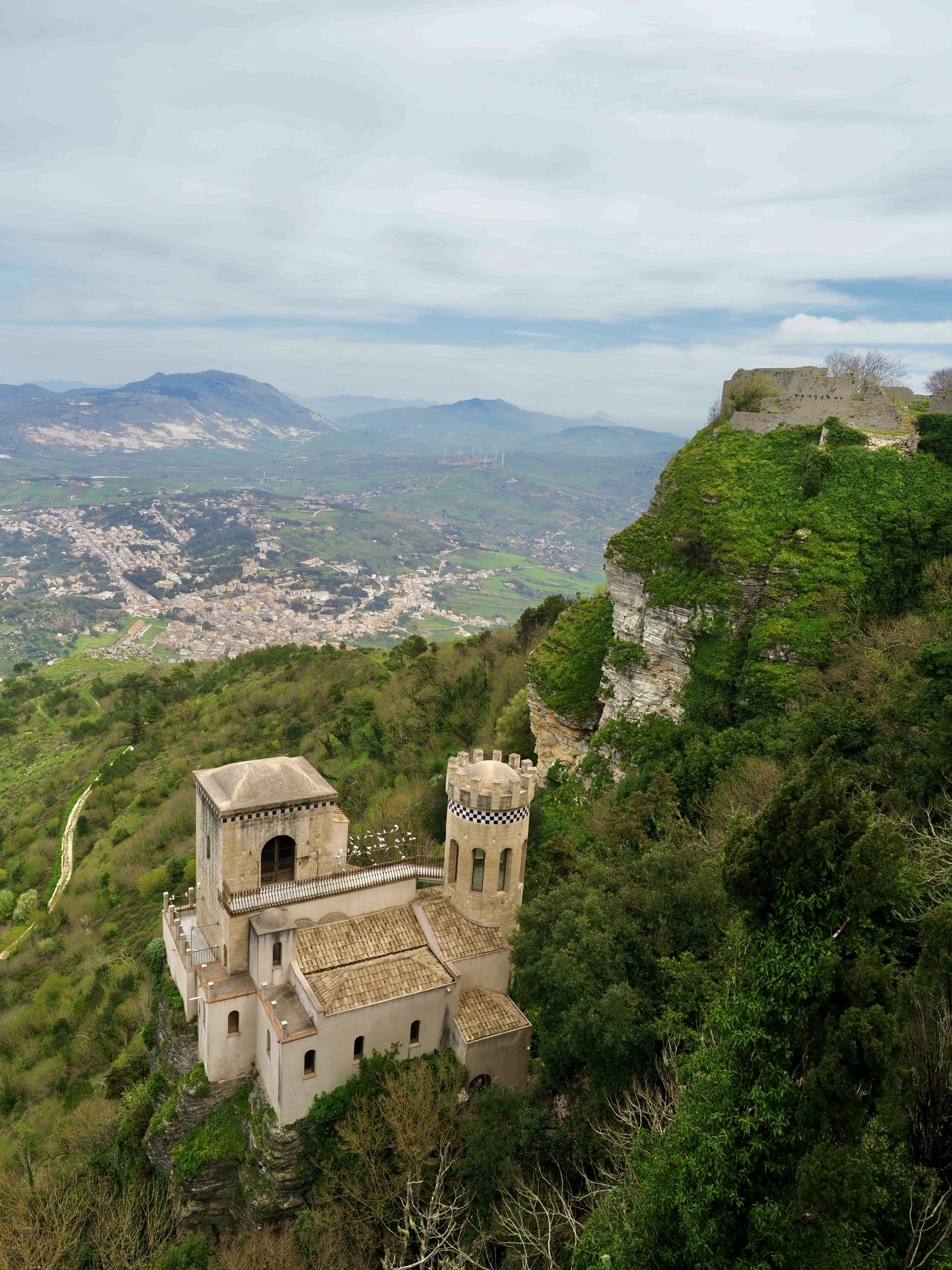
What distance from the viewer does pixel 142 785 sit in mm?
53062

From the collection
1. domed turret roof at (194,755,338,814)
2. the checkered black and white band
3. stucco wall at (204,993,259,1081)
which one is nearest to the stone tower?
the checkered black and white band

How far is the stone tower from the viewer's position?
19.2m

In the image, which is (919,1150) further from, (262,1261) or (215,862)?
(215,862)

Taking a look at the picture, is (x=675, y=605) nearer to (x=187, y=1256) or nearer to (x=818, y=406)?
(x=818, y=406)

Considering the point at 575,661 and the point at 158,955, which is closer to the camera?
the point at 158,955

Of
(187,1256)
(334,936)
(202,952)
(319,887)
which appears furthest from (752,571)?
(187,1256)

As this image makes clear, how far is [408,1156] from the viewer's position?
15.8 meters

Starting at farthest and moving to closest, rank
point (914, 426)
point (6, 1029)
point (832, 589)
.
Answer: point (6, 1029), point (914, 426), point (832, 589)

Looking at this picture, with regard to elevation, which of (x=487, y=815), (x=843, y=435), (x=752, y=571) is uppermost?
(x=843, y=435)

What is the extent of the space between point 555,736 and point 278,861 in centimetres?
1716

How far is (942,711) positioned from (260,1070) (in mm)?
19100

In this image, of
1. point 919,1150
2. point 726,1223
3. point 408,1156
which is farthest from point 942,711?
point 408,1156

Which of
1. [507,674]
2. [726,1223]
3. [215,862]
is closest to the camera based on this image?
[726,1223]

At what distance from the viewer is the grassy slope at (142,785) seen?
102 ft
